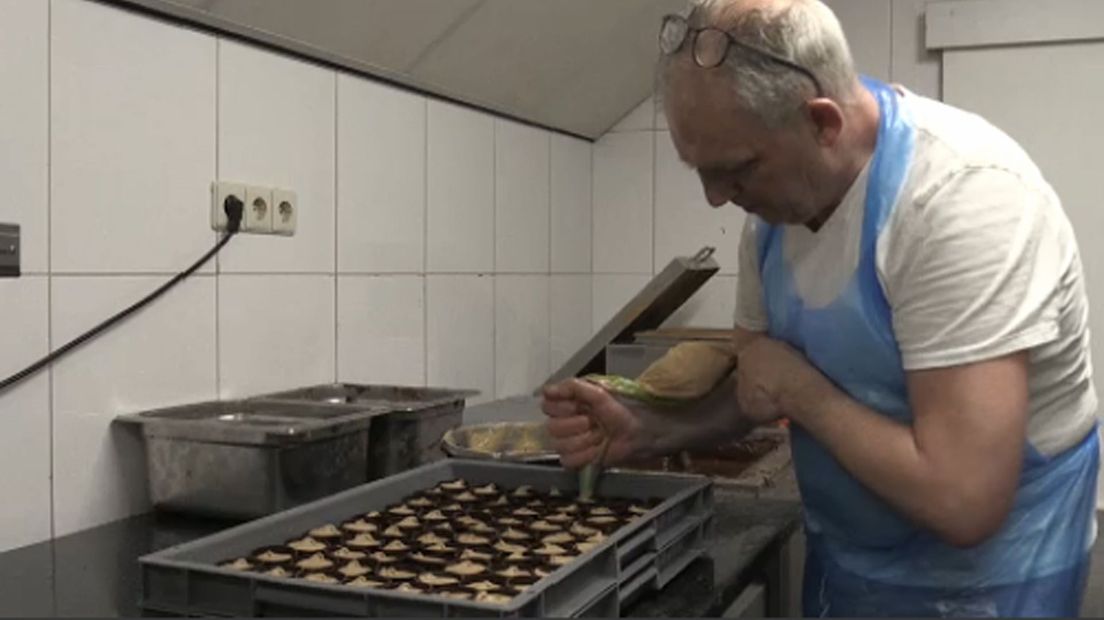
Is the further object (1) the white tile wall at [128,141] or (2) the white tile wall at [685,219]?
(2) the white tile wall at [685,219]

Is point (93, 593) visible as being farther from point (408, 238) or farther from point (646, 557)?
point (408, 238)

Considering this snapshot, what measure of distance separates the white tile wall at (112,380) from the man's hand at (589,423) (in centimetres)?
58

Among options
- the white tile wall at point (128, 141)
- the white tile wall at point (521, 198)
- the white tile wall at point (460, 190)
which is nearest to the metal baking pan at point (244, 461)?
the white tile wall at point (128, 141)

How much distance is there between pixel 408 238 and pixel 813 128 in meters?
1.23

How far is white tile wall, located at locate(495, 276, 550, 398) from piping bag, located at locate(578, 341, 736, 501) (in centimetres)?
120

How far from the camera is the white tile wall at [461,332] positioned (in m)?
2.29

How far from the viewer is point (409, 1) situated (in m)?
1.94

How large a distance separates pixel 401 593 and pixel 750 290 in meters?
0.62

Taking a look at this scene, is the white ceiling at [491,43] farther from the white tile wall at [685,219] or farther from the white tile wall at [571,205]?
the white tile wall at [685,219]

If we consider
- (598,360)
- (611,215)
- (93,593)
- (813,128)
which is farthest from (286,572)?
(611,215)

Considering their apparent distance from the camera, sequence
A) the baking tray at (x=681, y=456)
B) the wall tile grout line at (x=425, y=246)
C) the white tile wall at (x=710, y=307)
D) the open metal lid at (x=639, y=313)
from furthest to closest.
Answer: the white tile wall at (x=710, y=307)
the open metal lid at (x=639, y=313)
the wall tile grout line at (x=425, y=246)
the baking tray at (x=681, y=456)

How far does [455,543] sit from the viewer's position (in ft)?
4.03

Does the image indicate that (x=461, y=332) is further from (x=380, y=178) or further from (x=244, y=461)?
(x=244, y=461)

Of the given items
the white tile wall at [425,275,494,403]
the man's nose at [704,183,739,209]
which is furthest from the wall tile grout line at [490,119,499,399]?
the man's nose at [704,183,739,209]
